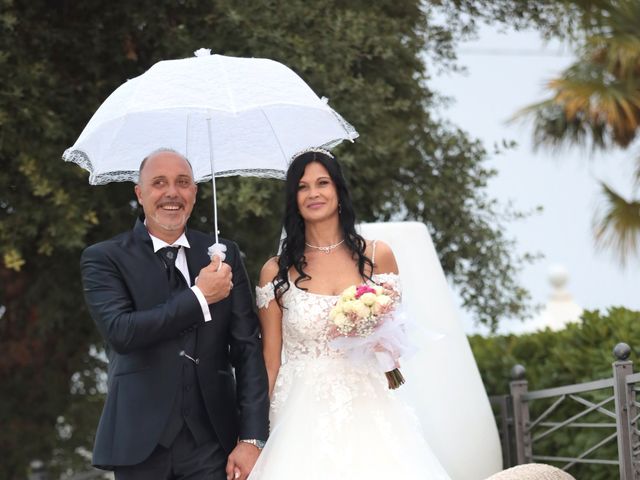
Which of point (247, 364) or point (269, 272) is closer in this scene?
point (247, 364)

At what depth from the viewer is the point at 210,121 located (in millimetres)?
4723

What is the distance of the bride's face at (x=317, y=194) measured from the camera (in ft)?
15.1

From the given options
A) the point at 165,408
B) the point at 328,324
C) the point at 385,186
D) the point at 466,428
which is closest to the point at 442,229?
the point at 385,186

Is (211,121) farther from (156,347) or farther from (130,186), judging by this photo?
(130,186)

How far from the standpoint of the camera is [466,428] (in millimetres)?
5406

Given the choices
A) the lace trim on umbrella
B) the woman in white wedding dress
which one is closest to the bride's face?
the woman in white wedding dress

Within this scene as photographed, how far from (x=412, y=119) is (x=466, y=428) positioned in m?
4.23

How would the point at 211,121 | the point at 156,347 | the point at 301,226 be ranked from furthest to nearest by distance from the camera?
the point at 211,121, the point at 301,226, the point at 156,347

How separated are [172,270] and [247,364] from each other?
0.45 m

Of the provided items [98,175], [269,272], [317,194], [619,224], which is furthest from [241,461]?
[619,224]

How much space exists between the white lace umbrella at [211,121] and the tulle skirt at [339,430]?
791 mm

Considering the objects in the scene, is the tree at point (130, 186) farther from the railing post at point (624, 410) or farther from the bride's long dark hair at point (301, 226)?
the railing post at point (624, 410)

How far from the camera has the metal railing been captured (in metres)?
5.05

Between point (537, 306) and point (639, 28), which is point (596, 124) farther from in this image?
point (537, 306)
